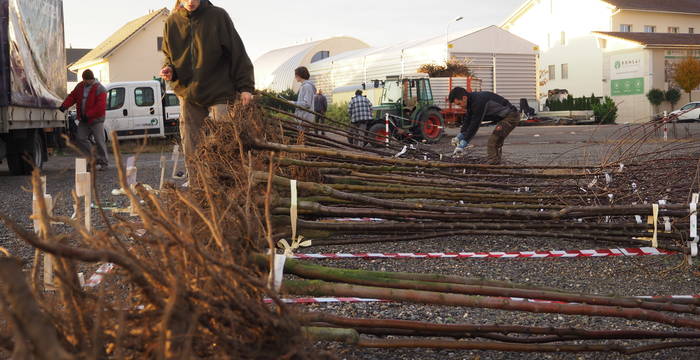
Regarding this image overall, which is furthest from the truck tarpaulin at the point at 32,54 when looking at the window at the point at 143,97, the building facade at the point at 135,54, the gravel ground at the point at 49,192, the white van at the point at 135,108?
the building facade at the point at 135,54

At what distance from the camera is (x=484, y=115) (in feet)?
36.7

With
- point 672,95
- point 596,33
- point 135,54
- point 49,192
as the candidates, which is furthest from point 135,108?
point 672,95

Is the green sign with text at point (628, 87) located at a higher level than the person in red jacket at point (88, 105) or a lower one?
higher

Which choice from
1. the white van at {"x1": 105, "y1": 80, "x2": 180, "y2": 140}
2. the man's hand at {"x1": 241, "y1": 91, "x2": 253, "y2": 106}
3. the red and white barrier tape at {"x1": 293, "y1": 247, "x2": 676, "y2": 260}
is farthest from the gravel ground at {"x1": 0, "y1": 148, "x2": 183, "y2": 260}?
the white van at {"x1": 105, "y1": 80, "x2": 180, "y2": 140}

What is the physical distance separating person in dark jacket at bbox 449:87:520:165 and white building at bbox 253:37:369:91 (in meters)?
→ 39.6

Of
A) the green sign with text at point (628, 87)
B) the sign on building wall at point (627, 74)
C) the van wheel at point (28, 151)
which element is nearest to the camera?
the van wheel at point (28, 151)

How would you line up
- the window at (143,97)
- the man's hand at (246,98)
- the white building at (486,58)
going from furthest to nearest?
the white building at (486,58) → the window at (143,97) → the man's hand at (246,98)

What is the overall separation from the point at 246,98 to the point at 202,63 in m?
0.76

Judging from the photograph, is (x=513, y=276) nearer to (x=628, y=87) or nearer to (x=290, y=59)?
(x=628, y=87)

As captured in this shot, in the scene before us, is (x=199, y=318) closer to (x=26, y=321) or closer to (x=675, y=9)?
(x=26, y=321)

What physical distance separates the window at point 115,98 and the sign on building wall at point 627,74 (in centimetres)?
3470

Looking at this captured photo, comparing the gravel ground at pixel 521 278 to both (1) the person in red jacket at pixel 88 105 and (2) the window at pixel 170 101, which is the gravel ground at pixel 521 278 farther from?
(2) the window at pixel 170 101

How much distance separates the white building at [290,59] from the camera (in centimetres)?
5225

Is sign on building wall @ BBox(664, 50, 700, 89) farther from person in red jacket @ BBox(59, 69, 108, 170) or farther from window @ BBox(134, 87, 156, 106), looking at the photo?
person in red jacket @ BBox(59, 69, 108, 170)
